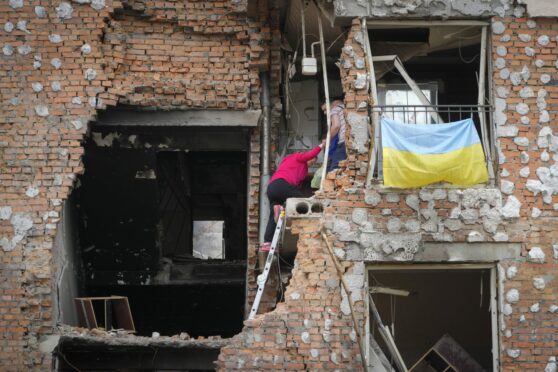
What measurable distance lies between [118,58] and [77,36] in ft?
2.23

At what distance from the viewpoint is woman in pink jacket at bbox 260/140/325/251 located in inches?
575

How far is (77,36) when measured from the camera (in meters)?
15.0

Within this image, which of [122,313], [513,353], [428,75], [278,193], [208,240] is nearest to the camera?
[513,353]

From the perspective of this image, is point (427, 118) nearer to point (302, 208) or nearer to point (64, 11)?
point (302, 208)

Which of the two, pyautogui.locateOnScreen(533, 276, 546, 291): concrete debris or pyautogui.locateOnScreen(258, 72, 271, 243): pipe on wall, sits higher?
pyautogui.locateOnScreen(258, 72, 271, 243): pipe on wall

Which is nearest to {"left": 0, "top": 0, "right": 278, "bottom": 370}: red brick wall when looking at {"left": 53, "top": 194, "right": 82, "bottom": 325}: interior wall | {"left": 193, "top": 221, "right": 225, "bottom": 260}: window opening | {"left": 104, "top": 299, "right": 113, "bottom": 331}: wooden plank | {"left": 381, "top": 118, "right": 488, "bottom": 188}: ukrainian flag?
{"left": 53, "top": 194, "right": 82, "bottom": 325}: interior wall

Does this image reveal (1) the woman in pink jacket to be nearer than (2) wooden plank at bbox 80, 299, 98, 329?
Yes

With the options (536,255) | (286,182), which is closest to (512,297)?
(536,255)

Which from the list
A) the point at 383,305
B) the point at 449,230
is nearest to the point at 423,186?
the point at 449,230

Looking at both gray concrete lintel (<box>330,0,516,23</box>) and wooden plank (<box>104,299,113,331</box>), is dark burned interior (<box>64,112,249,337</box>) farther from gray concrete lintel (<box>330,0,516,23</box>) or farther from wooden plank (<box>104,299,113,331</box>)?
gray concrete lintel (<box>330,0,516,23</box>)

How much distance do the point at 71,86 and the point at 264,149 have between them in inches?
121

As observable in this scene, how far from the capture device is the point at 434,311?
17.4 meters

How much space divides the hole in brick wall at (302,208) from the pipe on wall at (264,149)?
6.18 ft

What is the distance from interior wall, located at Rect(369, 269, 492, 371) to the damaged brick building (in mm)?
35
